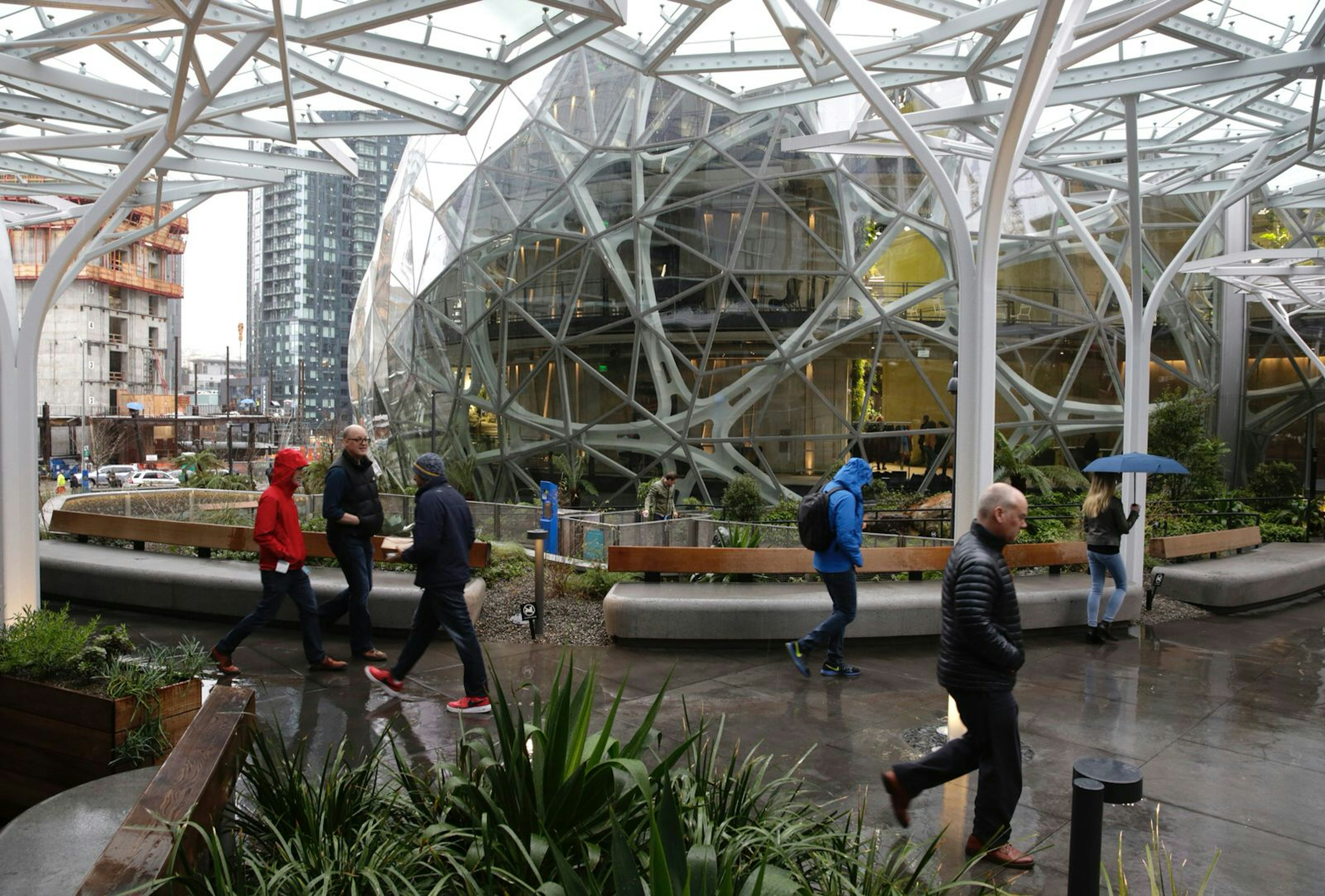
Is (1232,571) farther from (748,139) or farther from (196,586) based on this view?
(748,139)

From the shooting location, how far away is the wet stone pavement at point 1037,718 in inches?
189

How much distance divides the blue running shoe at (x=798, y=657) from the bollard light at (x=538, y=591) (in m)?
2.35

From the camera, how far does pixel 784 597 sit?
903 cm

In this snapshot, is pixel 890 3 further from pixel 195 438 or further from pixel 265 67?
pixel 195 438

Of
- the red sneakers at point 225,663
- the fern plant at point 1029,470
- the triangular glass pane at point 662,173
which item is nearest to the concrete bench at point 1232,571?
the fern plant at point 1029,470

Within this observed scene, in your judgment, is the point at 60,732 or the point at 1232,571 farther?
the point at 1232,571

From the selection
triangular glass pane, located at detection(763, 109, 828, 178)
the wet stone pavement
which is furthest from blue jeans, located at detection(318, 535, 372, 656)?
triangular glass pane, located at detection(763, 109, 828, 178)

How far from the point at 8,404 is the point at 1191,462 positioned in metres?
19.2

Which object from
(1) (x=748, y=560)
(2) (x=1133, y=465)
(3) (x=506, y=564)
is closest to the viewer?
(1) (x=748, y=560)

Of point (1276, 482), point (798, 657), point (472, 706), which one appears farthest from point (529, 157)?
point (1276, 482)

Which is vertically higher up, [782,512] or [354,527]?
[354,527]

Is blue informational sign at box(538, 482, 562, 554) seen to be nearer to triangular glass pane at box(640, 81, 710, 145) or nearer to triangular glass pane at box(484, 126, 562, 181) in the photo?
triangular glass pane at box(640, 81, 710, 145)

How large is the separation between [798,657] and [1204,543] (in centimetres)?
784

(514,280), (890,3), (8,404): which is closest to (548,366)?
Answer: (514,280)
